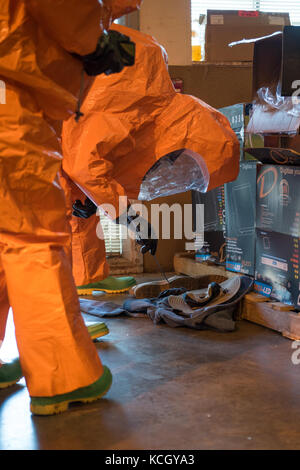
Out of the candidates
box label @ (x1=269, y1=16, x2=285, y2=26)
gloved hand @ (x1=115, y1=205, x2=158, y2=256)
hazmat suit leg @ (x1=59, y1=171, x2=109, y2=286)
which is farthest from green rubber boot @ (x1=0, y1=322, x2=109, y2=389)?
box label @ (x1=269, y1=16, x2=285, y2=26)

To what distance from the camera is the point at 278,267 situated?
297cm

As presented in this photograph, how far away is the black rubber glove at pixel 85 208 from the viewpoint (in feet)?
10.6

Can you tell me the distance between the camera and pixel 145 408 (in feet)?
6.55

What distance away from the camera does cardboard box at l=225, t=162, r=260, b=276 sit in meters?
3.23

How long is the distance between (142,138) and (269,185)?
77 centimetres

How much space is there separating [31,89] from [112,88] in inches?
37.0

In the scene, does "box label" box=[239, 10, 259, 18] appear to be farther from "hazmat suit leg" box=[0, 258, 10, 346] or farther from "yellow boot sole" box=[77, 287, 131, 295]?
"hazmat suit leg" box=[0, 258, 10, 346]

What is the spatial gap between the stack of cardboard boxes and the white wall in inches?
44.3

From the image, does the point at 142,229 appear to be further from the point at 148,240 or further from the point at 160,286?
the point at 160,286

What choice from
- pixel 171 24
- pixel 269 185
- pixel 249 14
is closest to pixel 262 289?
pixel 269 185

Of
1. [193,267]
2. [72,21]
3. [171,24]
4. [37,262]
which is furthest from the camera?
[171,24]

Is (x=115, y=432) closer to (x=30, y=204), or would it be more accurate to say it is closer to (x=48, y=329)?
(x=48, y=329)

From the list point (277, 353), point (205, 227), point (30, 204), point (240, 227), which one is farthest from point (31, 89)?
point (205, 227)

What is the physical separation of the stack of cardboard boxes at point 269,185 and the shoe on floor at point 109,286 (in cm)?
81
